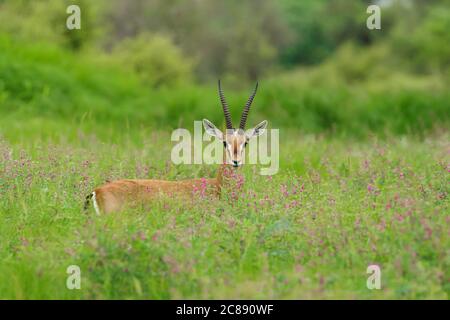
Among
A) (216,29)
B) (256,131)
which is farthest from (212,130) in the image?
(216,29)

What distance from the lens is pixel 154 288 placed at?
5.26 meters

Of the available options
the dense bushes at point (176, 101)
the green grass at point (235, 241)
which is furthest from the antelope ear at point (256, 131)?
the dense bushes at point (176, 101)

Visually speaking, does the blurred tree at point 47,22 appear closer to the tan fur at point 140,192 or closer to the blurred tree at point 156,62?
the blurred tree at point 156,62

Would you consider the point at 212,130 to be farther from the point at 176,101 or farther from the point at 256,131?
the point at 176,101

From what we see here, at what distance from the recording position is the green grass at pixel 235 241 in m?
5.26

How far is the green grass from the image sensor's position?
17.3 ft

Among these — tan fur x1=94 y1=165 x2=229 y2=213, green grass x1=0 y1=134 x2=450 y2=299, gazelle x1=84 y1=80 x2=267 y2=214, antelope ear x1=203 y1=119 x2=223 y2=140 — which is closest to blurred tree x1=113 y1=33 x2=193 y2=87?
antelope ear x1=203 y1=119 x2=223 y2=140

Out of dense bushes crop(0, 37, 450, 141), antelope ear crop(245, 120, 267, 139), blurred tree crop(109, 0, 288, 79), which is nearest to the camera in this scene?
antelope ear crop(245, 120, 267, 139)

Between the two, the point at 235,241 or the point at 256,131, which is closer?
the point at 235,241

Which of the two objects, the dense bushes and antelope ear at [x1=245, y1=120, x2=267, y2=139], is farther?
the dense bushes

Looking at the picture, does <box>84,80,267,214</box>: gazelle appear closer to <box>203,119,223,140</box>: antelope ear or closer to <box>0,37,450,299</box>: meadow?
<box>203,119,223,140</box>: antelope ear

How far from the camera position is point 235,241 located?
231 inches

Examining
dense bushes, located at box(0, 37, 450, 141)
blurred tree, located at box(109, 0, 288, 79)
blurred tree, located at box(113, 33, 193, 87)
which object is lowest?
dense bushes, located at box(0, 37, 450, 141)

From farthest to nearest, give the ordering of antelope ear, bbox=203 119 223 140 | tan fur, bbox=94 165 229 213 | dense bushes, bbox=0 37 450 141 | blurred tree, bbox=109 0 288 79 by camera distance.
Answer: blurred tree, bbox=109 0 288 79, dense bushes, bbox=0 37 450 141, antelope ear, bbox=203 119 223 140, tan fur, bbox=94 165 229 213
